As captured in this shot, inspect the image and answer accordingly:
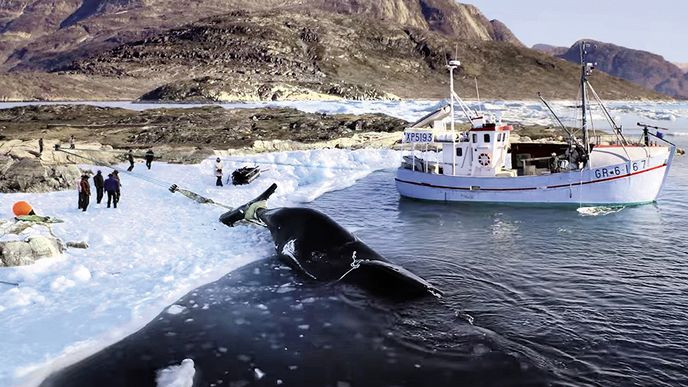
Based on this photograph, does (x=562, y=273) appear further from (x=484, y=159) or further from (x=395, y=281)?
(x=484, y=159)

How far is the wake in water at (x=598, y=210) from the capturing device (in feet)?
76.7

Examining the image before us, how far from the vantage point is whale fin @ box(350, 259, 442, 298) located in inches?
504

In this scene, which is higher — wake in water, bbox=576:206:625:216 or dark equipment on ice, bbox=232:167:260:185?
dark equipment on ice, bbox=232:167:260:185

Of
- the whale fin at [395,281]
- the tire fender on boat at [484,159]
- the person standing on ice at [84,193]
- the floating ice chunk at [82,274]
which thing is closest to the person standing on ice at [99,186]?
the person standing on ice at [84,193]

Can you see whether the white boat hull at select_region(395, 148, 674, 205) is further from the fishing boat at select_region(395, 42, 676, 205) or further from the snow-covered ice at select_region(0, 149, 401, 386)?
the snow-covered ice at select_region(0, 149, 401, 386)

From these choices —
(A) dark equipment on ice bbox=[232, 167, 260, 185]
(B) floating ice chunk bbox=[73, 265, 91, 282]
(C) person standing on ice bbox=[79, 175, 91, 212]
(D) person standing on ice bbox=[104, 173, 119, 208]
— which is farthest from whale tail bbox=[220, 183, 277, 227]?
(A) dark equipment on ice bbox=[232, 167, 260, 185]

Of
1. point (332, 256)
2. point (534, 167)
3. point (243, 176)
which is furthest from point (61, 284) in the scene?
point (534, 167)

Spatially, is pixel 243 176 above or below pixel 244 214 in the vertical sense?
above

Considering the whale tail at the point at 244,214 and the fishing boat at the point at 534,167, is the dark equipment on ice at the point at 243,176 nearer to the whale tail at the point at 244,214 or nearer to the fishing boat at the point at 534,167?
the fishing boat at the point at 534,167

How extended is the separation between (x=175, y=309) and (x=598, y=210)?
19.4 metres

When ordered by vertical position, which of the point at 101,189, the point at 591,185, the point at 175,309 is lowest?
the point at 175,309

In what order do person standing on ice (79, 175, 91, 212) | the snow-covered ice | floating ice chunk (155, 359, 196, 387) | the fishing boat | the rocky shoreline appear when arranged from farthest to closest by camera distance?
1. the rocky shoreline
2. the fishing boat
3. person standing on ice (79, 175, 91, 212)
4. the snow-covered ice
5. floating ice chunk (155, 359, 196, 387)

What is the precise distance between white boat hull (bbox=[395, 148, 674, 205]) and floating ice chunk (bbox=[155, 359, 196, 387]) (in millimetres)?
19271

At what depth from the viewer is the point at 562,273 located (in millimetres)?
14844
